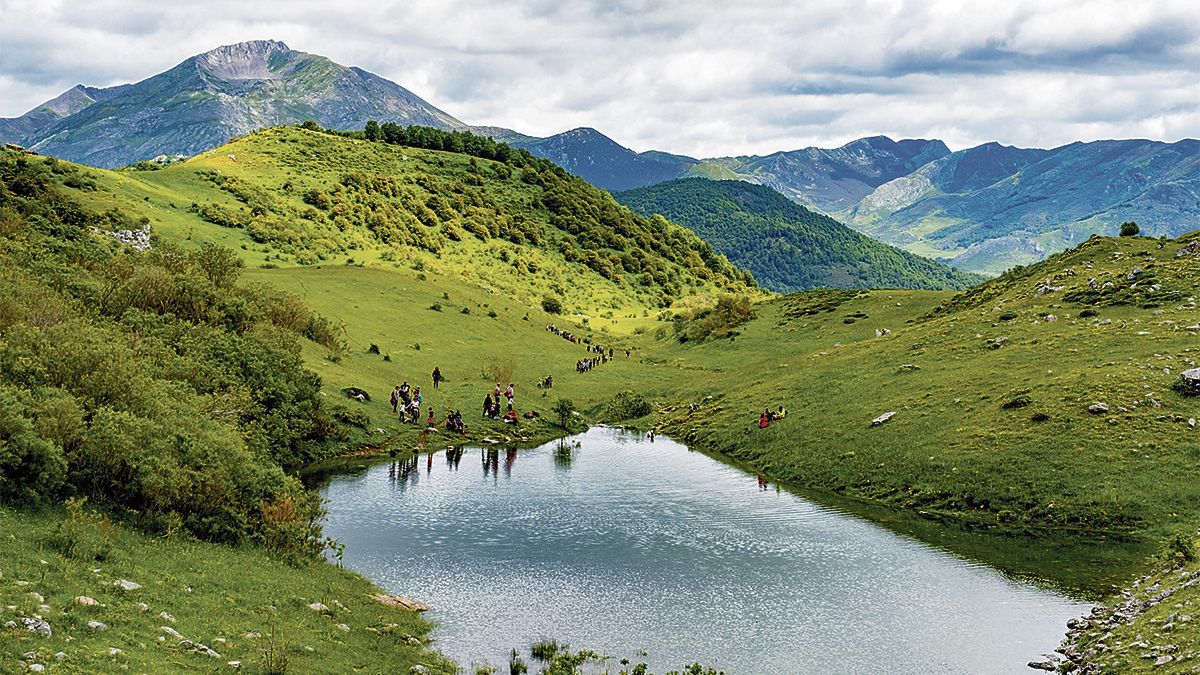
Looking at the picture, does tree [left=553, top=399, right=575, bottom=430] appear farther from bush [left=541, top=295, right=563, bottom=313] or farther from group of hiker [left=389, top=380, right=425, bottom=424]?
bush [left=541, top=295, right=563, bottom=313]

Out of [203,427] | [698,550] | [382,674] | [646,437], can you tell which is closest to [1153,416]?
[698,550]

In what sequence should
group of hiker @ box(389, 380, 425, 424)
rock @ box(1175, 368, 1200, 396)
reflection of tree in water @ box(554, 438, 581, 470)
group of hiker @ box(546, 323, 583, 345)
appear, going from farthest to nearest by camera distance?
1. group of hiker @ box(546, 323, 583, 345)
2. group of hiker @ box(389, 380, 425, 424)
3. reflection of tree in water @ box(554, 438, 581, 470)
4. rock @ box(1175, 368, 1200, 396)

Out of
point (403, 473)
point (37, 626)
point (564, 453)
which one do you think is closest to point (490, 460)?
point (564, 453)

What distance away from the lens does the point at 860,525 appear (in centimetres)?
4825

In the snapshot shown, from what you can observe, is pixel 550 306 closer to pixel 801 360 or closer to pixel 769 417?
pixel 801 360

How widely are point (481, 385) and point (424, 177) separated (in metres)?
124

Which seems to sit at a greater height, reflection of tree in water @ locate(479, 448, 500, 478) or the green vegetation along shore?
the green vegetation along shore

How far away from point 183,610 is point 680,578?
20.6 metres

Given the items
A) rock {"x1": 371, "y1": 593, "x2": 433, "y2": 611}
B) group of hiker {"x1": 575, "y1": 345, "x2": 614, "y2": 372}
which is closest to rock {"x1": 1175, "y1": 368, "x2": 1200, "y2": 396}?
rock {"x1": 371, "y1": 593, "x2": 433, "y2": 611}

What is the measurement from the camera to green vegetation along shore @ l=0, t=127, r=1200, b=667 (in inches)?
1900

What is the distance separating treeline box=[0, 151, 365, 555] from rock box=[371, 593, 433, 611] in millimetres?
3662

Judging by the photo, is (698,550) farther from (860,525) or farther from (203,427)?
(203,427)

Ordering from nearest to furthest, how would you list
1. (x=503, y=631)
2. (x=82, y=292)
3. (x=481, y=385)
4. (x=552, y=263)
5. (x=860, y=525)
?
(x=503, y=631)
(x=860, y=525)
(x=82, y=292)
(x=481, y=385)
(x=552, y=263)

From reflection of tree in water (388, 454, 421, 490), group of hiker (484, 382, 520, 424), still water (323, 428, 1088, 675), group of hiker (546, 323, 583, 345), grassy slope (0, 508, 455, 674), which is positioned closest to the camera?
grassy slope (0, 508, 455, 674)
